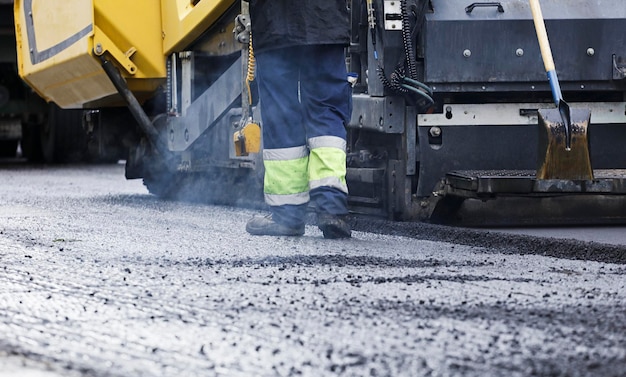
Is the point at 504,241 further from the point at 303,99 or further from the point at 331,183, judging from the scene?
the point at 303,99

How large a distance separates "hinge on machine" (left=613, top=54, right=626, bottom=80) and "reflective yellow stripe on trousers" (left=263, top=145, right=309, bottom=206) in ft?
4.64

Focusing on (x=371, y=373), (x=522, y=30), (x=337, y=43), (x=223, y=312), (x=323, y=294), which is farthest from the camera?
(x=522, y=30)

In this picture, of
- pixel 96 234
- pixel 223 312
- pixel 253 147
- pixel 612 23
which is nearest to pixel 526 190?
pixel 612 23

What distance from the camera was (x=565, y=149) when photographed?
4891 mm

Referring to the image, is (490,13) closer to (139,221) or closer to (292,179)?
(292,179)

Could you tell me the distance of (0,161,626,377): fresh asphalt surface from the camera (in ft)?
7.73

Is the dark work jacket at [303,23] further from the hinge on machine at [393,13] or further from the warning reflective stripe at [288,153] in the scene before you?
the hinge on machine at [393,13]

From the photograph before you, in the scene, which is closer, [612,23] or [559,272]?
[559,272]

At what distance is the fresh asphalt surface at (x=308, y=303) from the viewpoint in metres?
2.36

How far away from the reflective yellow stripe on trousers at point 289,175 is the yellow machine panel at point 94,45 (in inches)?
79.1

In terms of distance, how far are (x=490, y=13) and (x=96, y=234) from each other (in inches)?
74.3

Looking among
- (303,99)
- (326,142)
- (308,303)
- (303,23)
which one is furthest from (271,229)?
(308,303)

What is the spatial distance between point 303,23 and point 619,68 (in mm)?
1455

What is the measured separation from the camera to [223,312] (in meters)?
2.92
